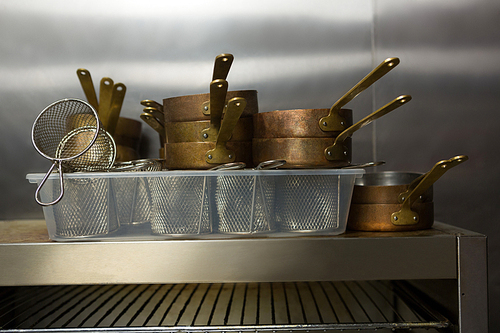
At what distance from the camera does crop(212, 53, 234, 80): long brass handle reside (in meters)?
0.69

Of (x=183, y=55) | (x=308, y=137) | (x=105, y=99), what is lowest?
(x=308, y=137)

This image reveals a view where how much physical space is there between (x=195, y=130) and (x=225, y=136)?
Result: 80 mm

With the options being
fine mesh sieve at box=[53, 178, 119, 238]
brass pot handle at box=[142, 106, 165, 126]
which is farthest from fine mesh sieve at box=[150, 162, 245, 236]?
brass pot handle at box=[142, 106, 165, 126]

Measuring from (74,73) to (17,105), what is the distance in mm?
199

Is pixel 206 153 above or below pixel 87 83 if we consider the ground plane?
below

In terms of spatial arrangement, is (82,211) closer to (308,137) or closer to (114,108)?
(114,108)

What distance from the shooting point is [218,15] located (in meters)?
1.20

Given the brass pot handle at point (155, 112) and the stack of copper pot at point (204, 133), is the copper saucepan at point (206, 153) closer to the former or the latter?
the stack of copper pot at point (204, 133)

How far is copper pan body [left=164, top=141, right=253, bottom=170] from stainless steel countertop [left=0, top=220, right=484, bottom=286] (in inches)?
6.4

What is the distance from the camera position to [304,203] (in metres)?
0.77

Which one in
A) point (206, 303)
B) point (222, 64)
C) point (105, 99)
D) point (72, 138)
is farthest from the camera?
point (206, 303)

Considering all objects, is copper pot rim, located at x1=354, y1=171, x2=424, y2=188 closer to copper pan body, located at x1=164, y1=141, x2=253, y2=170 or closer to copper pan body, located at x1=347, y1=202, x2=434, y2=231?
copper pan body, located at x1=347, y1=202, x2=434, y2=231

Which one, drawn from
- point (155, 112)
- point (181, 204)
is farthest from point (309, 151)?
point (155, 112)

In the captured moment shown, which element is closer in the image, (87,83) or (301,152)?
(301,152)
